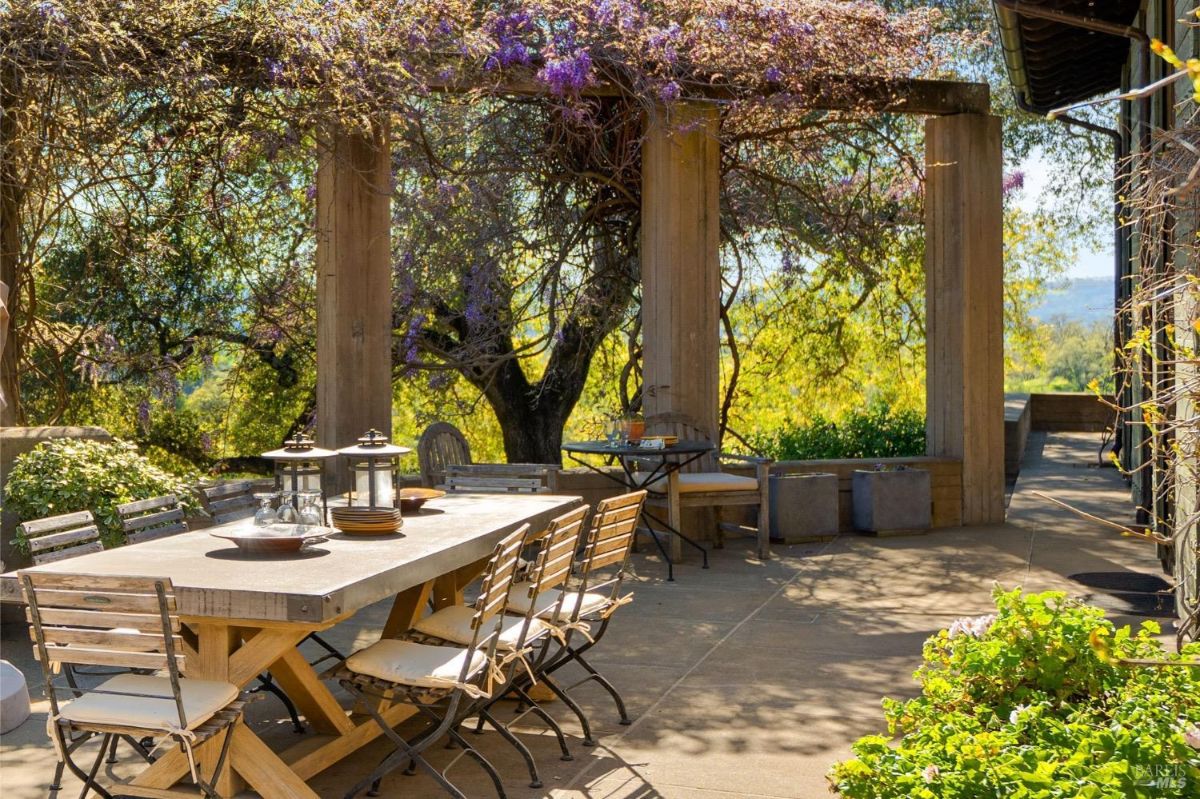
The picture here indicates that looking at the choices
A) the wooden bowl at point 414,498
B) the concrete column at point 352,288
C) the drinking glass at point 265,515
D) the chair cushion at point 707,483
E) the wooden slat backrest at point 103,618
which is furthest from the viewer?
the chair cushion at point 707,483

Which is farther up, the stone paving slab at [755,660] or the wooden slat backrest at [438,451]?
the wooden slat backrest at [438,451]

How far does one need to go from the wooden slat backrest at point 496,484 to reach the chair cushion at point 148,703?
9.41 feet

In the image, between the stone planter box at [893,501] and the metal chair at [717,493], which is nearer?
the metal chair at [717,493]

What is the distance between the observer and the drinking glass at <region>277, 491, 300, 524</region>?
413 centimetres

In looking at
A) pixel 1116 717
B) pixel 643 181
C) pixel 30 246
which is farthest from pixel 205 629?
pixel 643 181

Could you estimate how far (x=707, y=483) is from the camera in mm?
7852

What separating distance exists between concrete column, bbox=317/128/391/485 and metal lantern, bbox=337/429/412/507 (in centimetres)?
305

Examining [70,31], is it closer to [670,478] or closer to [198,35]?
[198,35]

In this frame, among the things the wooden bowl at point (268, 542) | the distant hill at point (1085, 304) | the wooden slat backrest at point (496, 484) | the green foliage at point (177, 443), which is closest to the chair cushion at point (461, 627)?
the wooden bowl at point (268, 542)

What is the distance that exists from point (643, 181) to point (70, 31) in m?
3.92

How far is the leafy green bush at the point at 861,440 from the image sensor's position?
31.4ft

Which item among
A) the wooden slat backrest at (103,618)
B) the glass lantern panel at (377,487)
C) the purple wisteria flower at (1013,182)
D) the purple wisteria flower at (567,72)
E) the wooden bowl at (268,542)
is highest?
the purple wisteria flower at (1013,182)

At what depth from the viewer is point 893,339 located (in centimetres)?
1312

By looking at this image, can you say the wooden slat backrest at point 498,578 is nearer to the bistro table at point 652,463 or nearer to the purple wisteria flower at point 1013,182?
the bistro table at point 652,463
